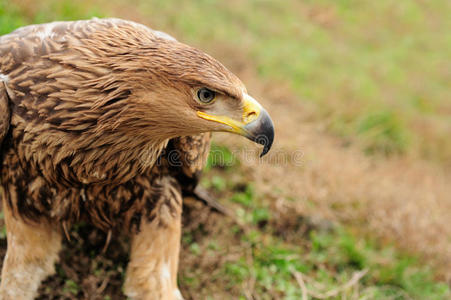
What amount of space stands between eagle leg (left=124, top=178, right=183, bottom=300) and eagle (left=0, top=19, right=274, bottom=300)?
2 centimetres

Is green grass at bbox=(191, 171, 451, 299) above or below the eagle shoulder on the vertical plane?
below

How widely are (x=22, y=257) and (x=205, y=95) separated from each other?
175 cm

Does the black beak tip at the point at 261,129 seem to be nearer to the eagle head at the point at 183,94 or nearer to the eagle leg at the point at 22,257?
the eagle head at the point at 183,94

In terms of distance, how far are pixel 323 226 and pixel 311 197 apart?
39cm

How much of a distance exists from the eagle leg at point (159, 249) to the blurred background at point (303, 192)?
1.32ft

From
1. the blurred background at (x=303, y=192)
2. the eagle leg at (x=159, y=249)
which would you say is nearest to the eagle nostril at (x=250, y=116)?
the eagle leg at (x=159, y=249)

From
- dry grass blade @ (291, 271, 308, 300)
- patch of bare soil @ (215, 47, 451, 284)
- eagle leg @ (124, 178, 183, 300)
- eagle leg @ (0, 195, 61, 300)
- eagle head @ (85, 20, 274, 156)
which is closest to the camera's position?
eagle head @ (85, 20, 274, 156)

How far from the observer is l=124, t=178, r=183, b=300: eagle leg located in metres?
3.21

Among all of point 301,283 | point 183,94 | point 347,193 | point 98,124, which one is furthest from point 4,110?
point 347,193

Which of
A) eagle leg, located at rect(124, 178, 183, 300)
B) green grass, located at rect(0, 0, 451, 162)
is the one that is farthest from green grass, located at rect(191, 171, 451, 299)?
green grass, located at rect(0, 0, 451, 162)

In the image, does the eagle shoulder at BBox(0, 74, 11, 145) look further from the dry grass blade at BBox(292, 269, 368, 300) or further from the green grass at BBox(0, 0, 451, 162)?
the dry grass blade at BBox(292, 269, 368, 300)

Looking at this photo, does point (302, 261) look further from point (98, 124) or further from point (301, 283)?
point (98, 124)

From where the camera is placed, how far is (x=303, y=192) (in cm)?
509

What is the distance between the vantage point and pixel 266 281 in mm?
4102
